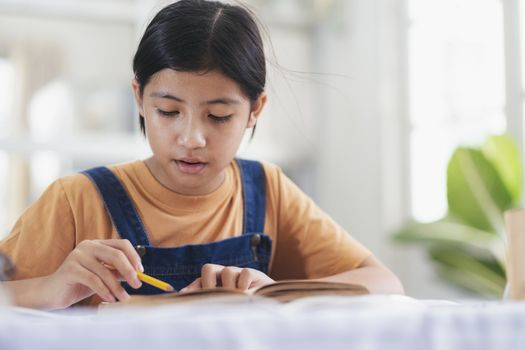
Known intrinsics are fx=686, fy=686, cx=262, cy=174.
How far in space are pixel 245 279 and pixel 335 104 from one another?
2942 millimetres

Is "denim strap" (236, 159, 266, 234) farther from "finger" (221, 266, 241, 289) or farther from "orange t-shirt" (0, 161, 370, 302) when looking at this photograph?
"finger" (221, 266, 241, 289)

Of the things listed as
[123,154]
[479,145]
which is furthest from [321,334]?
[123,154]

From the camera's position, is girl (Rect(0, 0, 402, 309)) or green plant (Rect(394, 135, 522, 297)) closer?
girl (Rect(0, 0, 402, 309))

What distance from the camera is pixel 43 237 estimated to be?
3.45ft

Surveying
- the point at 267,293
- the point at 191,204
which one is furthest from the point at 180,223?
the point at 267,293

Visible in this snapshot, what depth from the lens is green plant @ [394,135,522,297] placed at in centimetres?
232

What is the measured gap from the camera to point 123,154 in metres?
3.38

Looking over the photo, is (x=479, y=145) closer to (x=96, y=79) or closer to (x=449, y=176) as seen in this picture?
(x=449, y=176)

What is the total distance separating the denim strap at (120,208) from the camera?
1.11 meters

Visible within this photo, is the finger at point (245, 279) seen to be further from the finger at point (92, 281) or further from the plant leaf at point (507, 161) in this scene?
the plant leaf at point (507, 161)

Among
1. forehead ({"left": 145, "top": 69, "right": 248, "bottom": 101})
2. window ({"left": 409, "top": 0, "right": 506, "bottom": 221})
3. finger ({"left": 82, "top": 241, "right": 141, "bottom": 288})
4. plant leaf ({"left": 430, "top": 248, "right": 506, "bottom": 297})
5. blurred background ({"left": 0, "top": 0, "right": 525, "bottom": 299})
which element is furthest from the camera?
blurred background ({"left": 0, "top": 0, "right": 525, "bottom": 299})

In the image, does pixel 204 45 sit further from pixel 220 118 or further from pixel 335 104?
pixel 335 104

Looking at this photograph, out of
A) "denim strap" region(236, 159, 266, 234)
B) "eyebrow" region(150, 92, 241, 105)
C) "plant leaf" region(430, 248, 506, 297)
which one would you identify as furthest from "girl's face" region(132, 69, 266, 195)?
"plant leaf" region(430, 248, 506, 297)

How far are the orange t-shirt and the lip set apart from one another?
10 cm
